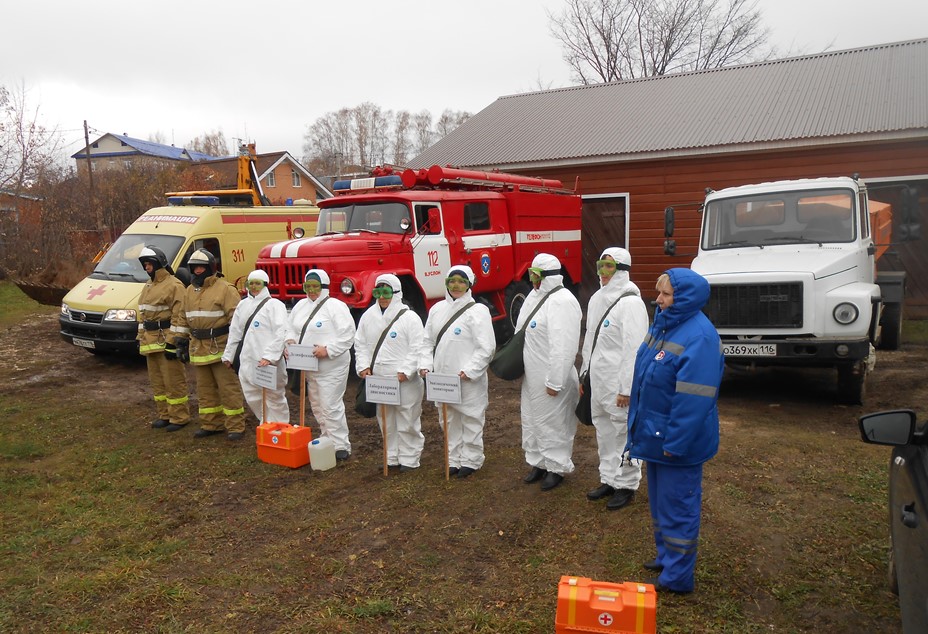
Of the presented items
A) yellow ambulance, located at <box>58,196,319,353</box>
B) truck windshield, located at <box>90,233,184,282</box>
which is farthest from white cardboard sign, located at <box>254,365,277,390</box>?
truck windshield, located at <box>90,233,184,282</box>

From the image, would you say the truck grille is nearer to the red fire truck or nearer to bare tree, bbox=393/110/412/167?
the red fire truck

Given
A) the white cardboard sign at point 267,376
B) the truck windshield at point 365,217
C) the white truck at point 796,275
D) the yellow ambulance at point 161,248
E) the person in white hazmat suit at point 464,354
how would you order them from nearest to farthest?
the person in white hazmat suit at point 464,354 → the white cardboard sign at point 267,376 → the white truck at point 796,275 → the truck windshield at point 365,217 → the yellow ambulance at point 161,248

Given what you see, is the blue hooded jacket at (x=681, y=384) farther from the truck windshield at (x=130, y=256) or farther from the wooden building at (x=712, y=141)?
the wooden building at (x=712, y=141)

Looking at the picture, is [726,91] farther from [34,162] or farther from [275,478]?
[34,162]

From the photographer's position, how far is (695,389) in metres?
3.48

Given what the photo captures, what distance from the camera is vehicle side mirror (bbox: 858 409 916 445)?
2.62m

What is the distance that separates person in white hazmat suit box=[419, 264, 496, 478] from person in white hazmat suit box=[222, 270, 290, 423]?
168cm

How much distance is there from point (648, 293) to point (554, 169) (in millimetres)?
3358

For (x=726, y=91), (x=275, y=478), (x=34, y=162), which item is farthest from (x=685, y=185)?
(x=34, y=162)

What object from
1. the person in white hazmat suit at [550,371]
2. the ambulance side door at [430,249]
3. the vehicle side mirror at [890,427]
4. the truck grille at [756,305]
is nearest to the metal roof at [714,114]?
the ambulance side door at [430,249]

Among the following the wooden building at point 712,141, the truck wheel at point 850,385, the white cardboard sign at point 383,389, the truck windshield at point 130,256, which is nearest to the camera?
the white cardboard sign at point 383,389

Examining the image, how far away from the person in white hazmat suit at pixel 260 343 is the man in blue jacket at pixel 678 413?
390cm

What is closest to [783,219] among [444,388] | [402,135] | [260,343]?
[444,388]

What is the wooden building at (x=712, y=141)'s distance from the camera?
11.8 metres
